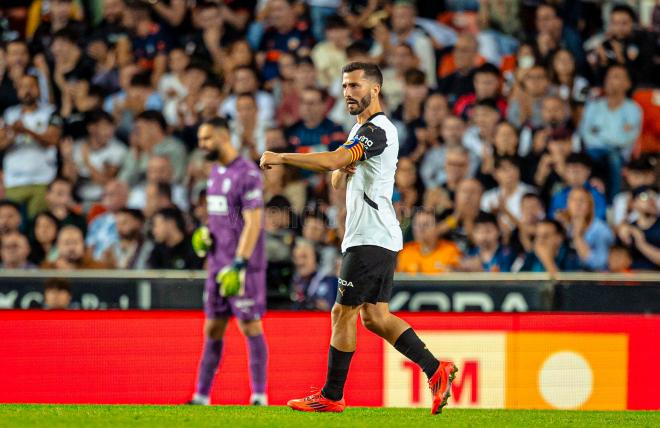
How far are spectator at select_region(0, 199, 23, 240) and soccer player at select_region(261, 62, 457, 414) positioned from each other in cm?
548

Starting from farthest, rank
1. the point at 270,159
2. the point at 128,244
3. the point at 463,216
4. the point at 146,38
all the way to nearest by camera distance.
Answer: the point at 146,38, the point at 128,244, the point at 463,216, the point at 270,159

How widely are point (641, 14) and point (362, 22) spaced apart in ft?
11.4

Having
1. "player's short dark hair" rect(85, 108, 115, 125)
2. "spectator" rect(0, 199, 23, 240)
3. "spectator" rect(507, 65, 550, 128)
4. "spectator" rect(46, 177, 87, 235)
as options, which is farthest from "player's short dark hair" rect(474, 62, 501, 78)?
"spectator" rect(0, 199, 23, 240)

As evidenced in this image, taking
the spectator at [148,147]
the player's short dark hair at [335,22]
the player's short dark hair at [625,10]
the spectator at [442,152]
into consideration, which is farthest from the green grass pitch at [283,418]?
the player's short dark hair at [335,22]

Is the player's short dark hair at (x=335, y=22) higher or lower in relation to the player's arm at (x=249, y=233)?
higher

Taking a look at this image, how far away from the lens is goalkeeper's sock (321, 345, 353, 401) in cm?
740

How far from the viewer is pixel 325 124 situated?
42.0ft

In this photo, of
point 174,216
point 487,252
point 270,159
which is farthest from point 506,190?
point 270,159

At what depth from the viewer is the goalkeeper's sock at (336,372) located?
291 inches

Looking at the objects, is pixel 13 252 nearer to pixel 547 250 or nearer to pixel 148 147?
pixel 148 147

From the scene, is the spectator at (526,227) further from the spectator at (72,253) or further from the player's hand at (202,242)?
the spectator at (72,253)

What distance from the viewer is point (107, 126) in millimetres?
13258

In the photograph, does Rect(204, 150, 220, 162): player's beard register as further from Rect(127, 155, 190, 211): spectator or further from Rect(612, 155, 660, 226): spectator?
Rect(612, 155, 660, 226): spectator

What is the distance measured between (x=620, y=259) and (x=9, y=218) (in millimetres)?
5944
